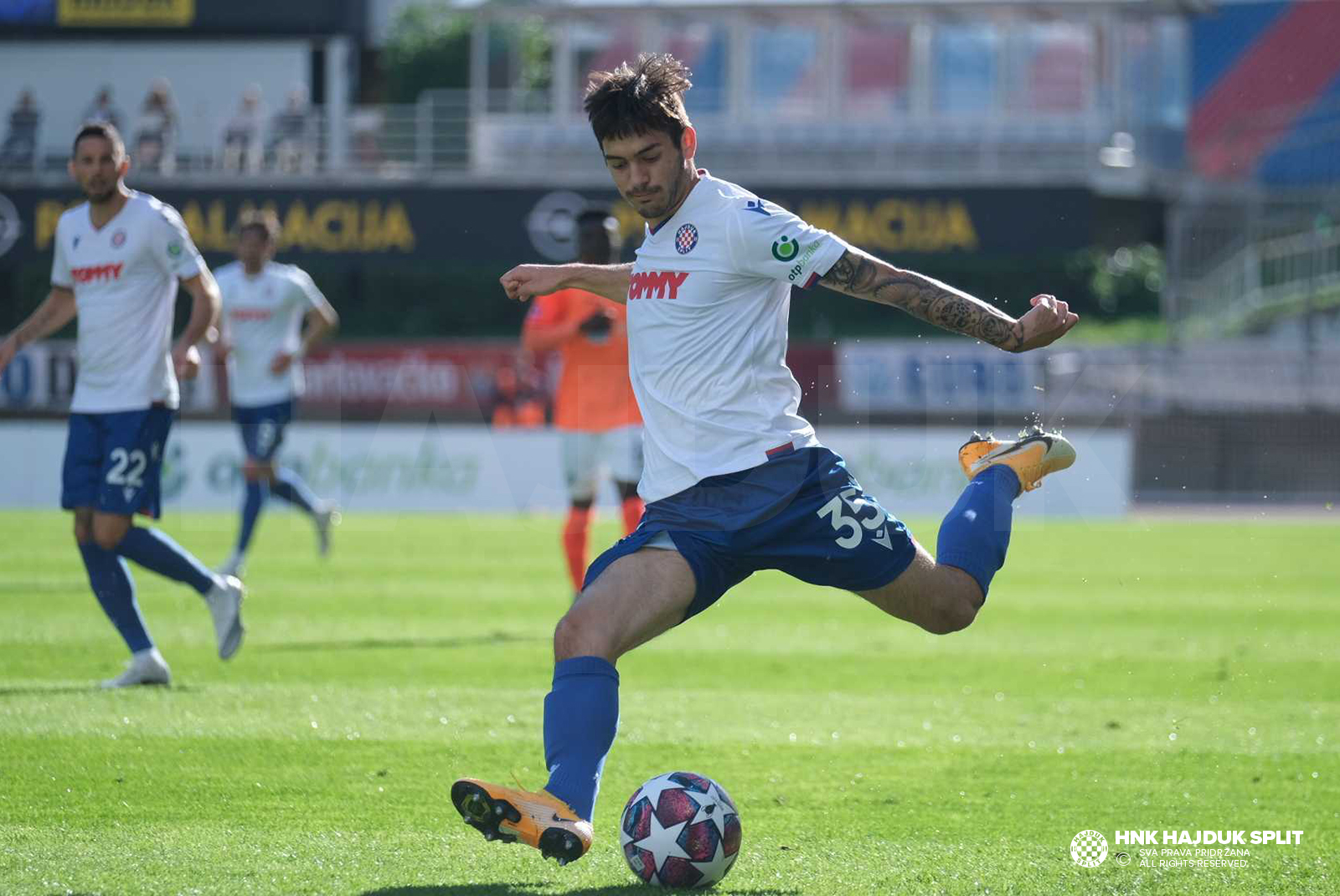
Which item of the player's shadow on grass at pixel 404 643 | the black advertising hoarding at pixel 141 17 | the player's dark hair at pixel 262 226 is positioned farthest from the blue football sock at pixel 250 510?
the black advertising hoarding at pixel 141 17

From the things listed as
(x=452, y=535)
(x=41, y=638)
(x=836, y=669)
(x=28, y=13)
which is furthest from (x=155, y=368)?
(x=28, y=13)

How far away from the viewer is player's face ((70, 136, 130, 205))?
7.56 metres

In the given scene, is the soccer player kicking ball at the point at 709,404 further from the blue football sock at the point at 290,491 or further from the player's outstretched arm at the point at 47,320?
the blue football sock at the point at 290,491

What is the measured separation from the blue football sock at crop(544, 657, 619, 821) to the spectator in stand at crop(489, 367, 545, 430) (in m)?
19.5

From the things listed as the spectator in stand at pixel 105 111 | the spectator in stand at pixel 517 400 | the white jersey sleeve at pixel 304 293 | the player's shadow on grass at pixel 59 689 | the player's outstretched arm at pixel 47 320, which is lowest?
the spectator in stand at pixel 517 400

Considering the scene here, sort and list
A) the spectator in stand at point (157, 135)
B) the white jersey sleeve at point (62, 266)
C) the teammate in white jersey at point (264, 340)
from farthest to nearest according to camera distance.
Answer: the spectator in stand at point (157, 135), the teammate in white jersey at point (264, 340), the white jersey sleeve at point (62, 266)

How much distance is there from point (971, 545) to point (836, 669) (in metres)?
3.92

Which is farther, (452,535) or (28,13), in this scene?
(28,13)

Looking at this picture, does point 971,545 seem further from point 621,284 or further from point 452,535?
point 452,535

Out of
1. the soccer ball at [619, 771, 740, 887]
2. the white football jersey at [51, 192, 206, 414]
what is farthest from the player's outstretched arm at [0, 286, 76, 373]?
the soccer ball at [619, 771, 740, 887]

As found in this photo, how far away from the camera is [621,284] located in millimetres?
5270

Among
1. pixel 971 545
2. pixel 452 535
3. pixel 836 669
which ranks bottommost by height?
pixel 452 535

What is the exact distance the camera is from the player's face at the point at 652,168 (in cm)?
471

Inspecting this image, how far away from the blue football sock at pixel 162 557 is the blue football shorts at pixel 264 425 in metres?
4.86
